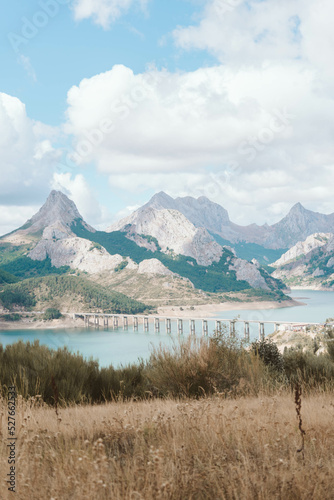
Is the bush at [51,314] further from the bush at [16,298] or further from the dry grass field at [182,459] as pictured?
the dry grass field at [182,459]

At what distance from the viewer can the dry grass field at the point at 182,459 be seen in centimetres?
340

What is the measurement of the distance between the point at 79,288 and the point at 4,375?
161544 millimetres

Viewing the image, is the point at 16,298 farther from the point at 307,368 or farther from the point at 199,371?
the point at 199,371

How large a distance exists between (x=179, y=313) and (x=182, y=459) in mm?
159217

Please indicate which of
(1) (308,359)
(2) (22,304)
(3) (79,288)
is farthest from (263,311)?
(1) (308,359)

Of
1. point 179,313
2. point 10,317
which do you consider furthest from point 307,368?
point 179,313

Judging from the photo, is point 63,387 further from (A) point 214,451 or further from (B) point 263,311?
(B) point 263,311

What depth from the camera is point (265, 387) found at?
9.09 m

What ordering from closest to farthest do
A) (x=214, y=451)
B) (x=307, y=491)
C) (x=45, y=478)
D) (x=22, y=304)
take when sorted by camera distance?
(x=307, y=491) < (x=45, y=478) < (x=214, y=451) < (x=22, y=304)

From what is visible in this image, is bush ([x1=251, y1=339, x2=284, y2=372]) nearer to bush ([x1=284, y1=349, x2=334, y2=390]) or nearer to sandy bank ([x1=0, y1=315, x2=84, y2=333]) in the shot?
bush ([x1=284, y1=349, x2=334, y2=390])

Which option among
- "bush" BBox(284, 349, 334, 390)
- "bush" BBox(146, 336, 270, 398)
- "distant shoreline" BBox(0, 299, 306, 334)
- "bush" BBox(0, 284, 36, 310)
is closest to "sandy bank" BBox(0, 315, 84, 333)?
"distant shoreline" BBox(0, 299, 306, 334)

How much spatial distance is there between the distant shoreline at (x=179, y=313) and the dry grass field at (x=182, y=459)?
131m

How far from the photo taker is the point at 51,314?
14050 centimetres

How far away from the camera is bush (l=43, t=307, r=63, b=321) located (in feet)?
454
